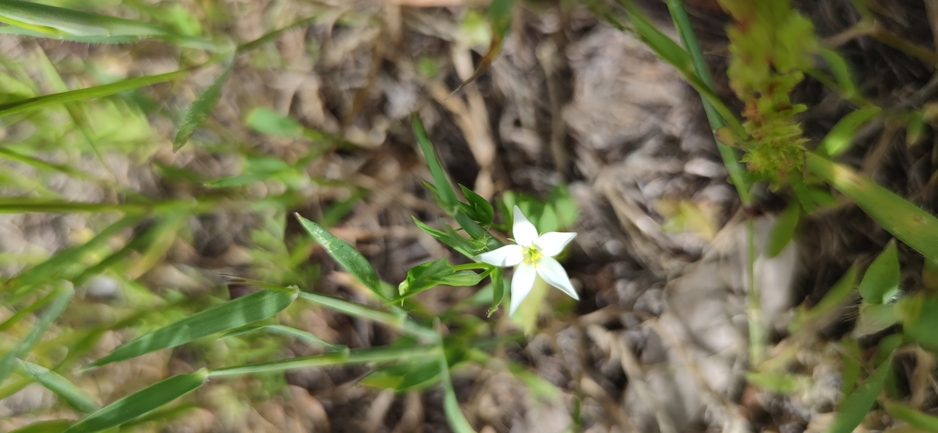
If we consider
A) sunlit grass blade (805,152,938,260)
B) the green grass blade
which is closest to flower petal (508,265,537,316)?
sunlit grass blade (805,152,938,260)

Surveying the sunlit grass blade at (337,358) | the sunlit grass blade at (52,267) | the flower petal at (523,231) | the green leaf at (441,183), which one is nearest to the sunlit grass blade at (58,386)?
the sunlit grass blade at (52,267)

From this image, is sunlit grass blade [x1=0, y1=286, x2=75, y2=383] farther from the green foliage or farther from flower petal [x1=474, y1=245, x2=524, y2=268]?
the green foliage

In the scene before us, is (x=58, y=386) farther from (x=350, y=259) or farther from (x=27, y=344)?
(x=350, y=259)

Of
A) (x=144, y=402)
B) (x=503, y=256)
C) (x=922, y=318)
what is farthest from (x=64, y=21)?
(x=922, y=318)

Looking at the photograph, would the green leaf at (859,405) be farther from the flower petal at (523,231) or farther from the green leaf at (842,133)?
the flower petal at (523,231)

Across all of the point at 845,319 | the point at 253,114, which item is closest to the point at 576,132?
the point at 845,319
